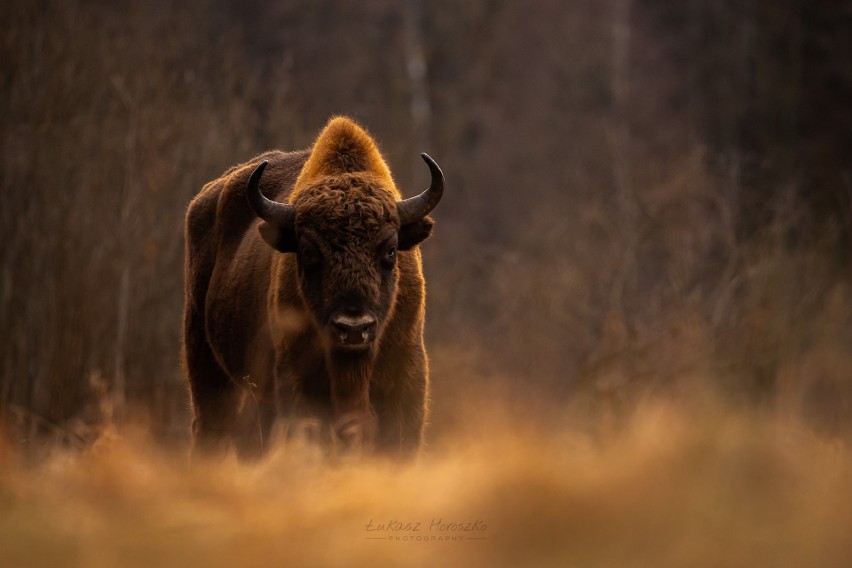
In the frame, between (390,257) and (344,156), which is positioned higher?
(344,156)

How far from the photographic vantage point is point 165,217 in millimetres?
20594

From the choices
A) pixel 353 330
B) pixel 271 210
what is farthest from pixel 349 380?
pixel 271 210

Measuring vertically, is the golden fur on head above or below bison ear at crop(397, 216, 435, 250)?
above

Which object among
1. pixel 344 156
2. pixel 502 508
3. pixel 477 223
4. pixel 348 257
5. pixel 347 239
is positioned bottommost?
pixel 502 508

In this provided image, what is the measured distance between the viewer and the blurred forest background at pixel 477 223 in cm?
1384

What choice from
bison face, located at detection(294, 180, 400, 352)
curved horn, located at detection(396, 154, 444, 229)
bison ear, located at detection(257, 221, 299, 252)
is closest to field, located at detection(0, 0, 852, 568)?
bison face, located at detection(294, 180, 400, 352)

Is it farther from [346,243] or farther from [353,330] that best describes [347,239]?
[353,330]

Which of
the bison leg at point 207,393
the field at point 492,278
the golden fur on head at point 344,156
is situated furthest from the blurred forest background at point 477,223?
the golden fur on head at point 344,156

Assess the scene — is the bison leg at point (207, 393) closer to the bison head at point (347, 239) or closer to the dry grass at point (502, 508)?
the bison head at point (347, 239)

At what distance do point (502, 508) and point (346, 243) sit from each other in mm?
3477

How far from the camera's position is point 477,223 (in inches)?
1567

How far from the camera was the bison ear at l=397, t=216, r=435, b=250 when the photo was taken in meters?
8.01

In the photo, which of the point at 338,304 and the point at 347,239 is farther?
the point at 347,239

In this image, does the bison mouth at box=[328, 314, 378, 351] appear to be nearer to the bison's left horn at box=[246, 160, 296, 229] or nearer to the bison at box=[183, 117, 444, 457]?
the bison at box=[183, 117, 444, 457]
